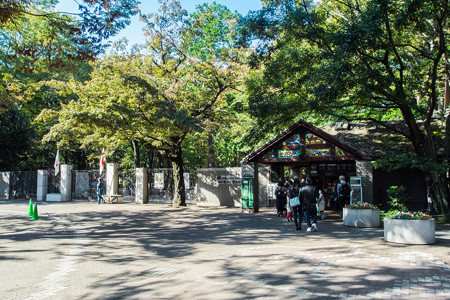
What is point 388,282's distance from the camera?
5934 millimetres

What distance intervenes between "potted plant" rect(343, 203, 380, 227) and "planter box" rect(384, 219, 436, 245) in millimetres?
2871

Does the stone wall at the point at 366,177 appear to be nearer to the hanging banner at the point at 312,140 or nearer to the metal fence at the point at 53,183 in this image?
the hanging banner at the point at 312,140

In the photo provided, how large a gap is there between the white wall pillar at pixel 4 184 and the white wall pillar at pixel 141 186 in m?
12.9

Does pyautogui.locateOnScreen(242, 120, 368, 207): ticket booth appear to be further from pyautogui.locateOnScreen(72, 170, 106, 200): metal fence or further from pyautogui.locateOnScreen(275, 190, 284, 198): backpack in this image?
pyautogui.locateOnScreen(72, 170, 106, 200): metal fence

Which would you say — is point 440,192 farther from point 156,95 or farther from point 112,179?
point 112,179

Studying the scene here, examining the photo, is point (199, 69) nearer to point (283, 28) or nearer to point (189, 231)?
point (283, 28)

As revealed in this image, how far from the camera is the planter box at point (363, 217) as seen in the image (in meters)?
12.3

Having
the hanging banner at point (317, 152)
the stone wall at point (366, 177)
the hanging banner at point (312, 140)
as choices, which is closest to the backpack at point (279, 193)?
the hanging banner at point (317, 152)

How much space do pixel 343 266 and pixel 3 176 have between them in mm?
30490

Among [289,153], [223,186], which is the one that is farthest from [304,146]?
[223,186]

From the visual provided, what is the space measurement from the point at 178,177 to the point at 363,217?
37.1 ft

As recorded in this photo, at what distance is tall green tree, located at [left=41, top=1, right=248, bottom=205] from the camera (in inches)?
642

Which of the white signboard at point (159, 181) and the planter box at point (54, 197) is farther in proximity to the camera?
the planter box at point (54, 197)

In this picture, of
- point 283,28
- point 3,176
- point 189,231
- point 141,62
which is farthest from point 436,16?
point 3,176
